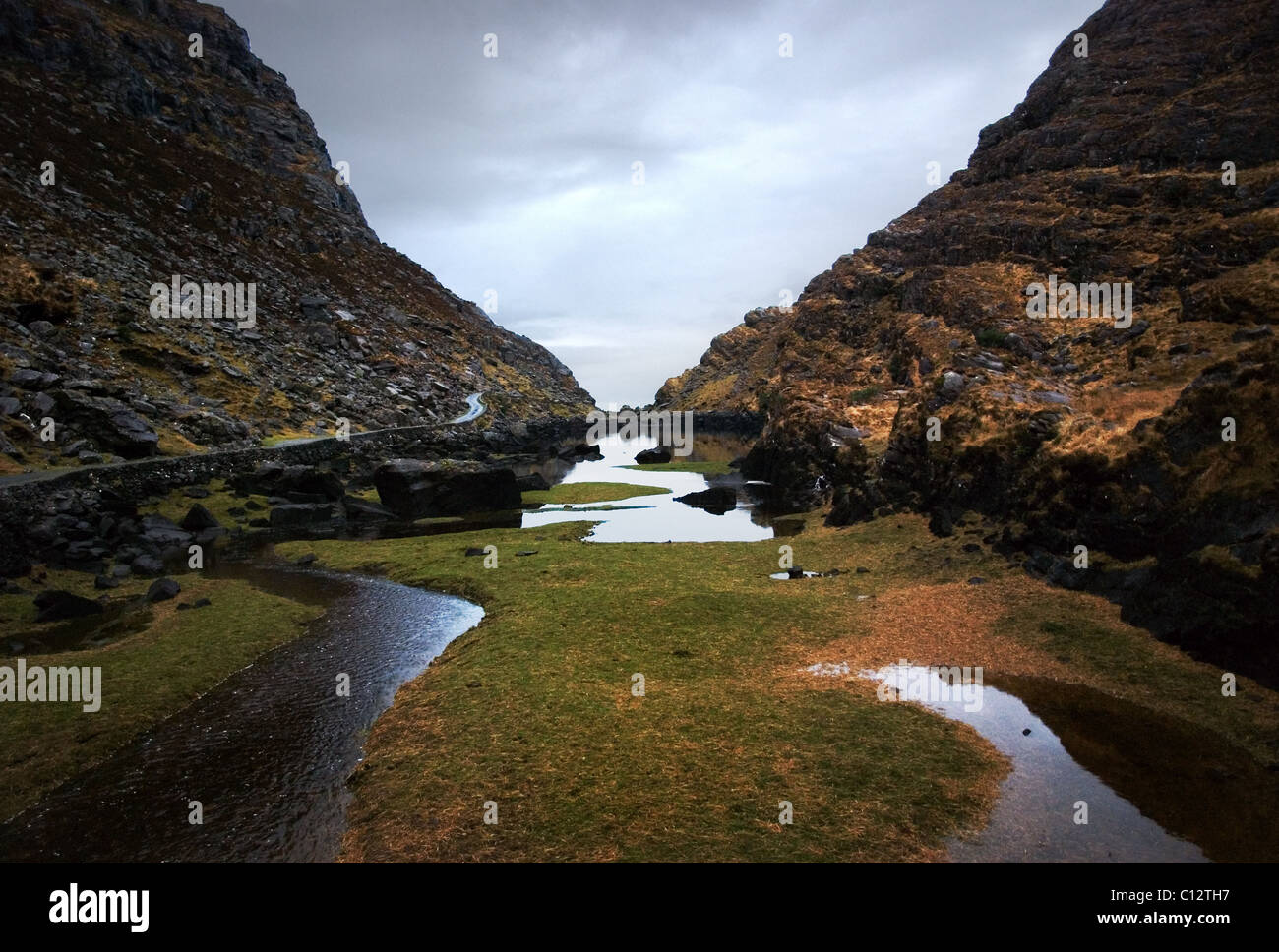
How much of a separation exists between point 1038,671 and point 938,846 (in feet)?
34.2

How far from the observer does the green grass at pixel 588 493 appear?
6712 cm

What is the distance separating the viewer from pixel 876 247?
99562mm

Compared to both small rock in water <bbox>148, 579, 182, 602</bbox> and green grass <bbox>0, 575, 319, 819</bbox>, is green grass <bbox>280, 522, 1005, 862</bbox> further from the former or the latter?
small rock in water <bbox>148, 579, 182, 602</bbox>

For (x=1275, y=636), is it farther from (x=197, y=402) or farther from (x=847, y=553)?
(x=197, y=402)

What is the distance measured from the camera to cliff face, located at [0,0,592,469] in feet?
189

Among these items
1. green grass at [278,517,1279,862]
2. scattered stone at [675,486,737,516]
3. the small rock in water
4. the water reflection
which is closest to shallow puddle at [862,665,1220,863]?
green grass at [278,517,1279,862]

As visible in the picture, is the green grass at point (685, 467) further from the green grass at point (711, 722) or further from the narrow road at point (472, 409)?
the green grass at point (711, 722)

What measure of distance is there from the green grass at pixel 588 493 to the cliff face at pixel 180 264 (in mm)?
28903

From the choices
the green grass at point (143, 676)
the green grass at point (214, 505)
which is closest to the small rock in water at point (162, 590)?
the green grass at point (143, 676)

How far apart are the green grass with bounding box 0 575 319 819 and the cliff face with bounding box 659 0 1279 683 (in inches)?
1165

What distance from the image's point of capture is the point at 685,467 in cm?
10056

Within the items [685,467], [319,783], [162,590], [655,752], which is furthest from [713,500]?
[319,783]

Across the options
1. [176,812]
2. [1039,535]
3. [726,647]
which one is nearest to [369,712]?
[176,812]

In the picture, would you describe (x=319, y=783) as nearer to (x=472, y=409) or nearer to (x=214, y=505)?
(x=214, y=505)
